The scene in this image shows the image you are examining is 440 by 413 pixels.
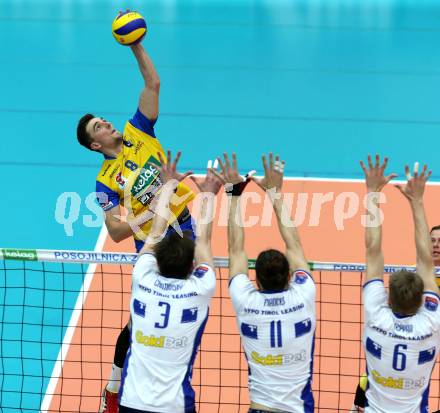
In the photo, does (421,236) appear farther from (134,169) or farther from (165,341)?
(134,169)

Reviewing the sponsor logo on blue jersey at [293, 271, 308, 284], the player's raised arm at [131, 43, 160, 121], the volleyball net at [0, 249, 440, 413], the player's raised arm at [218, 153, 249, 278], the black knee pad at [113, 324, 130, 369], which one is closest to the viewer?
the sponsor logo on blue jersey at [293, 271, 308, 284]

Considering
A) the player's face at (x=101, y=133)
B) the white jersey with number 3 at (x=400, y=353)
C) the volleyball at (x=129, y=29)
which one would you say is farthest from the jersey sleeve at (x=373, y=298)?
the volleyball at (x=129, y=29)

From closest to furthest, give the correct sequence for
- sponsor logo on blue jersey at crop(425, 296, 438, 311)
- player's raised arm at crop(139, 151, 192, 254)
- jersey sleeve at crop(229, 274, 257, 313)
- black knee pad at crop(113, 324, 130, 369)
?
sponsor logo on blue jersey at crop(425, 296, 438, 311) < jersey sleeve at crop(229, 274, 257, 313) < player's raised arm at crop(139, 151, 192, 254) < black knee pad at crop(113, 324, 130, 369)

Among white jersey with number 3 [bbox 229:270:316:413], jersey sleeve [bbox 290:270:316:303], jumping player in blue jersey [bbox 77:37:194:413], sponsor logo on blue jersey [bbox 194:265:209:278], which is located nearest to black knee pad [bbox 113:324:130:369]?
jumping player in blue jersey [bbox 77:37:194:413]

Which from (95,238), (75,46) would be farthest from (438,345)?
(75,46)

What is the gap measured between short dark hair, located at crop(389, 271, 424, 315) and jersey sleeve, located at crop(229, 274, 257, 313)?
929 millimetres

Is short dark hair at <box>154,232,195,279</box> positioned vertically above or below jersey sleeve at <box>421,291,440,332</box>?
above

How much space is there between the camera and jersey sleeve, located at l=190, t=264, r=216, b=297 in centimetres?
583

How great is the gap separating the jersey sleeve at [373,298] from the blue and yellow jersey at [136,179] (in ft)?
8.77

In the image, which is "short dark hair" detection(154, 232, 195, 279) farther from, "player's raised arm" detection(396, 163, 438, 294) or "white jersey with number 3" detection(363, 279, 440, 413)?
"player's raised arm" detection(396, 163, 438, 294)

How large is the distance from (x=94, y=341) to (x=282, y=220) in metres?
3.60

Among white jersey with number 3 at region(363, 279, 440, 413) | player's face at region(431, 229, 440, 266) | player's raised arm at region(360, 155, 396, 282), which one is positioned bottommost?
white jersey with number 3 at region(363, 279, 440, 413)

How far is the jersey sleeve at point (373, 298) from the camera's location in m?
5.62

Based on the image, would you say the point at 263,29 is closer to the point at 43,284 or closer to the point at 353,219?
the point at 353,219
